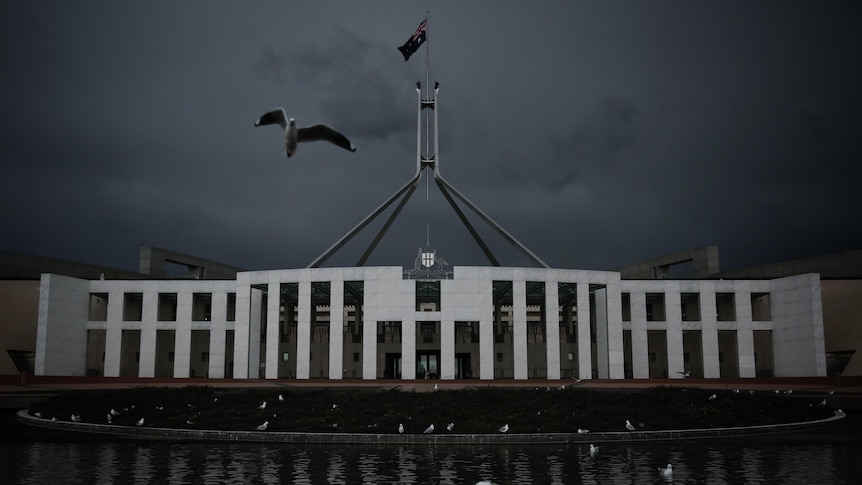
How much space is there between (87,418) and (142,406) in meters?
1.90

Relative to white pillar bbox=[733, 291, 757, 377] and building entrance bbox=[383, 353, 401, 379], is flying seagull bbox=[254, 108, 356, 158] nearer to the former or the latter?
white pillar bbox=[733, 291, 757, 377]

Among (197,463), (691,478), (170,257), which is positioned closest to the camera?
(691,478)

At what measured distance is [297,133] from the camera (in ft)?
50.4

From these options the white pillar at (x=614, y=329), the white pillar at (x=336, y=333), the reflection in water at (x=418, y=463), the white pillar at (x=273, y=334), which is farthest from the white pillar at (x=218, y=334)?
the reflection in water at (x=418, y=463)

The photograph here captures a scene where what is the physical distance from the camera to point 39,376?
4603 cm

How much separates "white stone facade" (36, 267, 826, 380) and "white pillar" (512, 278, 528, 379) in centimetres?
7

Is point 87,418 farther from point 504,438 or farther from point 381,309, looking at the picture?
point 381,309

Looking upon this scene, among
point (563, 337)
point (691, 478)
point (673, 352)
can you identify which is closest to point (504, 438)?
point (691, 478)

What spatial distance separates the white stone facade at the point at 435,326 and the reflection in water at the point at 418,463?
25577mm

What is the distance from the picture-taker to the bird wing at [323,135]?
15.8 m

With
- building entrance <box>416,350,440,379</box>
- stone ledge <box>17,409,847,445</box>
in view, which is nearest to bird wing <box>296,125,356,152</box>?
stone ledge <box>17,409,847,445</box>

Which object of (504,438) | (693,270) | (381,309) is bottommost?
(504,438)

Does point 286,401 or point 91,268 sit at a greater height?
point 91,268

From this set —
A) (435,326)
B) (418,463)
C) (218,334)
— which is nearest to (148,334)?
(218,334)
